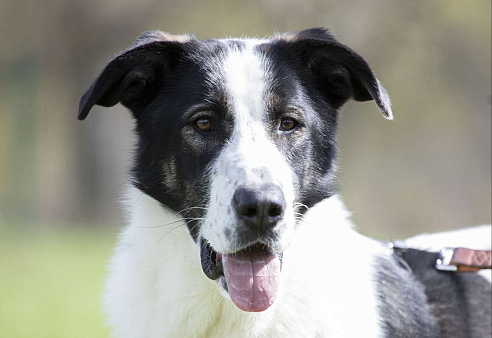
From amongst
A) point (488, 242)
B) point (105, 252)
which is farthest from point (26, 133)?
point (488, 242)

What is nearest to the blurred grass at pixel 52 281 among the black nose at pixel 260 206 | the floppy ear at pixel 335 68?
the black nose at pixel 260 206

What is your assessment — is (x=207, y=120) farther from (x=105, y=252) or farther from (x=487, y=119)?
(x=487, y=119)

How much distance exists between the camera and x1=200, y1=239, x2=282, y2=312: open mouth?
311 cm

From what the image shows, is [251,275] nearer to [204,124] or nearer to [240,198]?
[240,198]

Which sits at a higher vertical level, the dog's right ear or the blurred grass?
the dog's right ear

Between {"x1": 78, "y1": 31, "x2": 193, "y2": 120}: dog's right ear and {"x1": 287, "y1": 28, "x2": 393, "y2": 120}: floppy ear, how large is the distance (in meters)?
0.55

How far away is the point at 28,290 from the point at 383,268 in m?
5.10

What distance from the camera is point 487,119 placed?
1669cm

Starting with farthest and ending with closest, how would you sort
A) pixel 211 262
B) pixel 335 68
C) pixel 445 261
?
pixel 445 261 → pixel 335 68 → pixel 211 262

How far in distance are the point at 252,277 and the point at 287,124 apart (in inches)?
27.0

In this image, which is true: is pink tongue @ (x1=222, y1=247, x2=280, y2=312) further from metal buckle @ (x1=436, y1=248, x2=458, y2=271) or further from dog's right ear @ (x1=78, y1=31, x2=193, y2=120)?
metal buckle @ (x1=436, y1=248, x2=458, y2=271)

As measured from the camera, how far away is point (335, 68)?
360 centimetres

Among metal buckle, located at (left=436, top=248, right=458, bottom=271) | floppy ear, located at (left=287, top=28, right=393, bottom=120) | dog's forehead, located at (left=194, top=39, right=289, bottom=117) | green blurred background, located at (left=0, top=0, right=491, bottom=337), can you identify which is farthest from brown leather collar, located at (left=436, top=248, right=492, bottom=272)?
green blurred background, located at (left=0, top=0, right=491, bottom=337)

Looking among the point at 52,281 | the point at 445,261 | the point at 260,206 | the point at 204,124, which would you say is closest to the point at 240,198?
the point at 260,206
